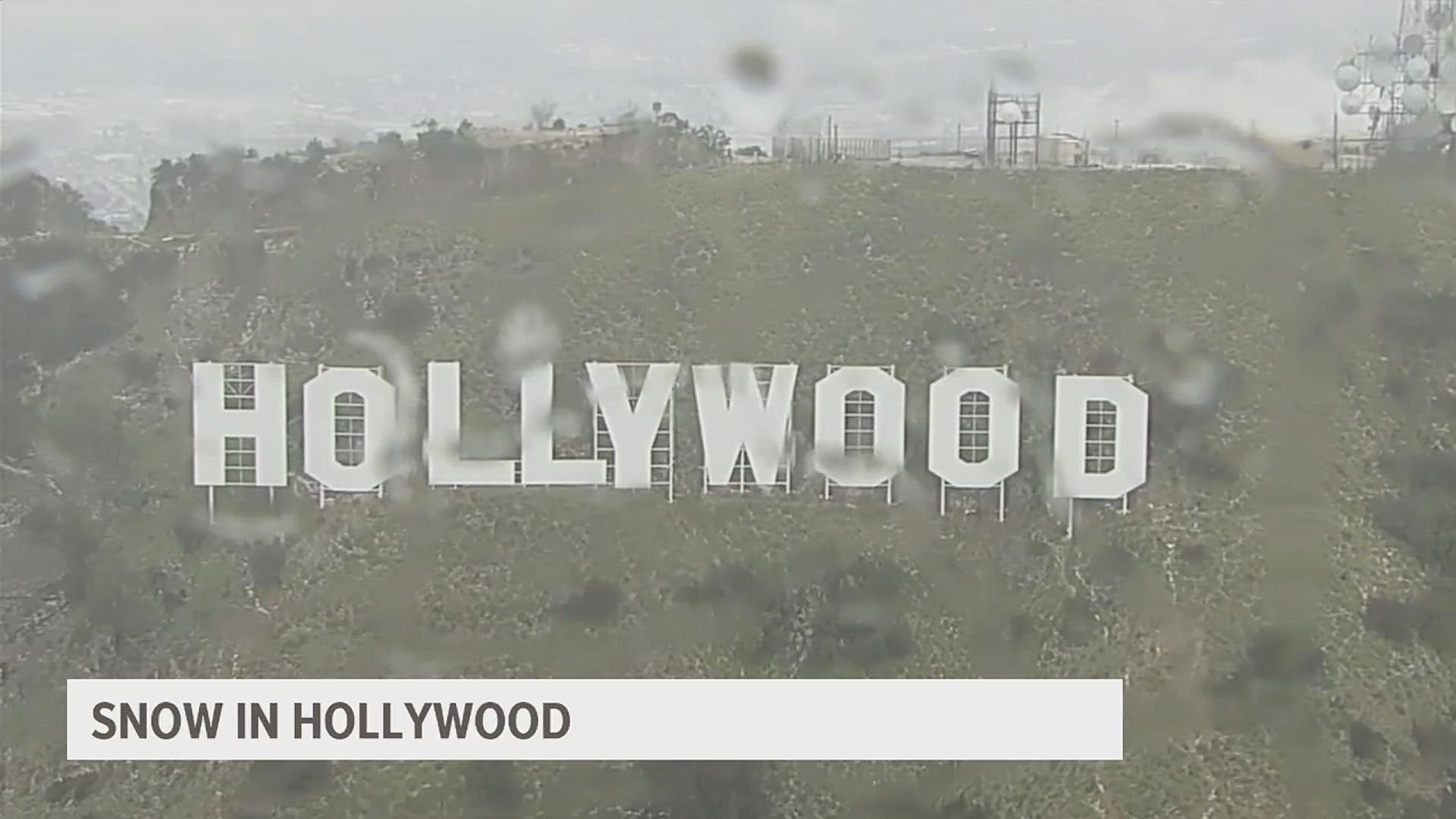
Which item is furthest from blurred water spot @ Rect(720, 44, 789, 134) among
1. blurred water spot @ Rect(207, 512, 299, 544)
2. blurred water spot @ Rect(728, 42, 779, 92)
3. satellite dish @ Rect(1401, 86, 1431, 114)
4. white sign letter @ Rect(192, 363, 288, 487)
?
satellite dish @ Rect(1401, 86, 1431, 114)

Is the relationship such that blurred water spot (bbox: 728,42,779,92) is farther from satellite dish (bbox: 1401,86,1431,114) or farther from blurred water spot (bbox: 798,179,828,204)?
satellite dish (bbox: 1401,86,1431,114)

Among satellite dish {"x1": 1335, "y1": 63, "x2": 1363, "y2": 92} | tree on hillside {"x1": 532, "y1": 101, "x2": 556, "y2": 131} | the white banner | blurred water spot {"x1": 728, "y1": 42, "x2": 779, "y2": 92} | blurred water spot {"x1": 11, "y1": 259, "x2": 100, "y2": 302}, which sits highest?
blurred water spot {"x1": 728, "y1": 42, "x2": 779, "y2": 92}

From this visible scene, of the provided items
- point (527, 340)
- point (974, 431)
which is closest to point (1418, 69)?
point (974, 431)

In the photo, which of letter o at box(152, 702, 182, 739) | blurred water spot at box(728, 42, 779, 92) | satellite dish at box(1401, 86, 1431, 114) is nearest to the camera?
letter o at box(152, 702, 182, 739)

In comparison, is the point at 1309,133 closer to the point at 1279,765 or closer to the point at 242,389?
the point at 1279,765

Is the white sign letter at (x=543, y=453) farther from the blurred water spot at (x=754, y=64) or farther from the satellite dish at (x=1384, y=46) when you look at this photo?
the satellite dish at (x=1384, y=46)

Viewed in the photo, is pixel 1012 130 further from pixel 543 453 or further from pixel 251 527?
pixel 251 527

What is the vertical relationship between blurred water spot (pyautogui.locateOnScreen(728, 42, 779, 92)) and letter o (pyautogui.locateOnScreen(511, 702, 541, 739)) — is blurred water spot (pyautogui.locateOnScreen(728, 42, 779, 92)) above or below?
above

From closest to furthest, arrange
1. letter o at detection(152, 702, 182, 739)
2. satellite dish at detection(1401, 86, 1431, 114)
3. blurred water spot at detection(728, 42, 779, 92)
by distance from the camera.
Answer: letter o at detection(152, 702, 182, 739), blurred water spot at detection(728, 42, 779, 92), satellite dish at detection(1401, 86, 1431, 114)
